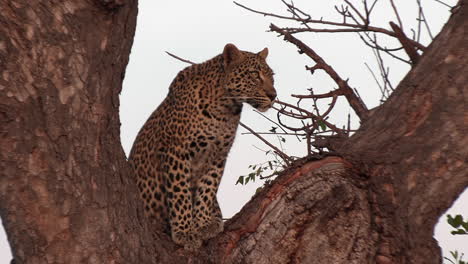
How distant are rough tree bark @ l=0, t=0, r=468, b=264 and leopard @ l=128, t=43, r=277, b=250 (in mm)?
1198

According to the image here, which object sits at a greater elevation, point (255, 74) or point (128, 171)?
point (255, 74)

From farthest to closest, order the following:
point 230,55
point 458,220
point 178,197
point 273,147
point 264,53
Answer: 1. point 264,53
2. point 230,55
3. point 273,147
4. point 178,197
5. point 458,220

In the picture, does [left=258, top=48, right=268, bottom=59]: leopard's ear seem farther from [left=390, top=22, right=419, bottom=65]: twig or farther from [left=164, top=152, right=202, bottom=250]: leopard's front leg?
[left=390, top=22, right=419, bottom=65]: twig

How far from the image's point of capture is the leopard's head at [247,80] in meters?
7.41

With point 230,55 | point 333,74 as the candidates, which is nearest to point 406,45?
point 333,74

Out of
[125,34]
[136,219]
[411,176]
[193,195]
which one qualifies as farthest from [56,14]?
[193,195]

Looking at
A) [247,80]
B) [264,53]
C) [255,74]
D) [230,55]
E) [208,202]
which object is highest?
[264,53]

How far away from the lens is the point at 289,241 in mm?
4988

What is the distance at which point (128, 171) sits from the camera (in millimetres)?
4660

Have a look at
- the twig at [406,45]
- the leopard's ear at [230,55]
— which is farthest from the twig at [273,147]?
the twig at [406,45]

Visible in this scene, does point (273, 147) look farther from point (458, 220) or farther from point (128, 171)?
point (128, 171)

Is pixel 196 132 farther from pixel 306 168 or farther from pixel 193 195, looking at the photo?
pixel 306 168

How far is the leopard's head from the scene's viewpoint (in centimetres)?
741

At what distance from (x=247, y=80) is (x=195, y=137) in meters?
0.89
